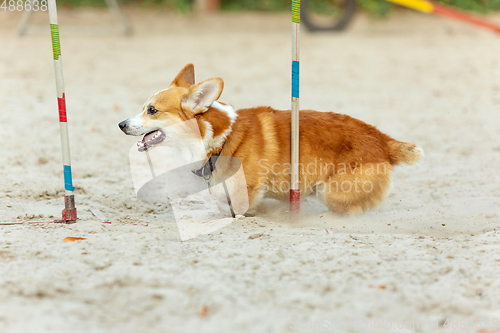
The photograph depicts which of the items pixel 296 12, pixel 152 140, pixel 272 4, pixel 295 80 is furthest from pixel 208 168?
pixel 272 4

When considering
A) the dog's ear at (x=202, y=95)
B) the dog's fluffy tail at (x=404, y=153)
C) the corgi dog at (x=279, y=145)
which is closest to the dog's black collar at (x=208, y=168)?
the corgi dog at (x=279, y=145)

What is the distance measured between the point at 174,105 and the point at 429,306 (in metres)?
1.96

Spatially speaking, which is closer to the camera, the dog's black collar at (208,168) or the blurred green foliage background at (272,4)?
the dog's black collar at (208,168)

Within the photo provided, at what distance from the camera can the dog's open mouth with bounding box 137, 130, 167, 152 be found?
3264 mm

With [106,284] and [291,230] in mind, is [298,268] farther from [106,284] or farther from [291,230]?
[106,284]

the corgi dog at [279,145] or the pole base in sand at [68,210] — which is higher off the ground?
the corgi dog at [279,145]

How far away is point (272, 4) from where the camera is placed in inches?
466

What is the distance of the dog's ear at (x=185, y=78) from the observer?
11.5 feet

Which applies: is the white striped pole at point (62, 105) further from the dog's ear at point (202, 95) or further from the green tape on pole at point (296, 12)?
the green tape on pole at point (296, 12)

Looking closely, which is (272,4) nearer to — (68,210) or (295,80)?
(295,80)

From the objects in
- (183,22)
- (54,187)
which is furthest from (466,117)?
(183,22)

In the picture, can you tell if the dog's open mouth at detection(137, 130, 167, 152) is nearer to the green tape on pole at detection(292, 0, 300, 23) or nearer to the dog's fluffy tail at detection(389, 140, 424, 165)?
the green tape on pole at detection(292, 0, 300, 23)

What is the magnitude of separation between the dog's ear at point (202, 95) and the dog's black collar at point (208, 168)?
339 millimetres

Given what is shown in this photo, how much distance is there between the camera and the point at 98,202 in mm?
3686
